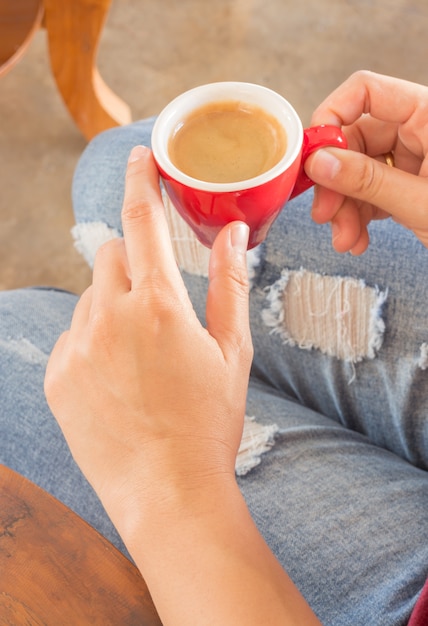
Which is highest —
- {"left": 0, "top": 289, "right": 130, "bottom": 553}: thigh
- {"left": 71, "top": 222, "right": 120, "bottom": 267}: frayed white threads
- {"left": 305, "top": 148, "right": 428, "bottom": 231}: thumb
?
{"left": 305, "top": 148, "right": 428, "bottom": 231}: thumb

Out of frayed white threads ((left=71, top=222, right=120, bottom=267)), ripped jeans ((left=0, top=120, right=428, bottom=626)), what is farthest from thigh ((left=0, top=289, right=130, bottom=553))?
frayed white threads ((left=71, top=222, right=120, bottom=267))

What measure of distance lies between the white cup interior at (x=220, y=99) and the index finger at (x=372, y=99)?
11 centimetres

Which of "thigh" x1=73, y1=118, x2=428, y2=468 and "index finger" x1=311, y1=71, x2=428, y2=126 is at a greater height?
"index finger" x1=311, y1=71, x2=428, y2=126

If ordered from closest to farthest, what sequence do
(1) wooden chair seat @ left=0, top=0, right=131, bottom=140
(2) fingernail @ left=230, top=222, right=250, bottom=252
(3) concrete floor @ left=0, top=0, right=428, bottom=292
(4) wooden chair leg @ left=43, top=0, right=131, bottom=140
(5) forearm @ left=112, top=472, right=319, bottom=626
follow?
(5) forearm @ left=112, top=472, right=319, bottom=626 → (2) fingernail @ left=230, top=222, right=250, bottom=252 → (1) wooden chair seat @ left=0, top=0, right=131, bottom=140 → (4) wooden chair leg @ left=43, top=0, right=131, bottom=140 → (3) concrete floor @ left=0, top=0, right=428, bottom=292

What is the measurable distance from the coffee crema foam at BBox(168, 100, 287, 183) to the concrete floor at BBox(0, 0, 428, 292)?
904 millimetres

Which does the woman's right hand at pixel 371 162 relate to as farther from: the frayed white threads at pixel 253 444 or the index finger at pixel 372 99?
the frayed white threads at pixel 253 444

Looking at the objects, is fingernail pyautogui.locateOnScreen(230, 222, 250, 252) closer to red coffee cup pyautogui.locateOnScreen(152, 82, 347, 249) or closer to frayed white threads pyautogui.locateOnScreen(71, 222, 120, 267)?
red coffee cup pyautogui.locateOnScreen(152, 82, 347, 249)

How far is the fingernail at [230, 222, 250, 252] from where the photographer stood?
614 millimetres

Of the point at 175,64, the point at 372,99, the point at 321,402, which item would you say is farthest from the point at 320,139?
the point at 175,64

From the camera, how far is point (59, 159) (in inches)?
64.5

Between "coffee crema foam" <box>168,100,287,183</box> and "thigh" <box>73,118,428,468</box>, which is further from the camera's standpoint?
"thigh" <box>73,118,428,468</box>

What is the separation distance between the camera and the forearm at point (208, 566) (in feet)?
1.67

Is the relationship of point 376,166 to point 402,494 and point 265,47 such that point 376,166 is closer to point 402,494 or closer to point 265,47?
point 402,494

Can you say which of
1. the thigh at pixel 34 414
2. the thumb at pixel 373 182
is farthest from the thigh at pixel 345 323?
the thigh at pixel 34 414
